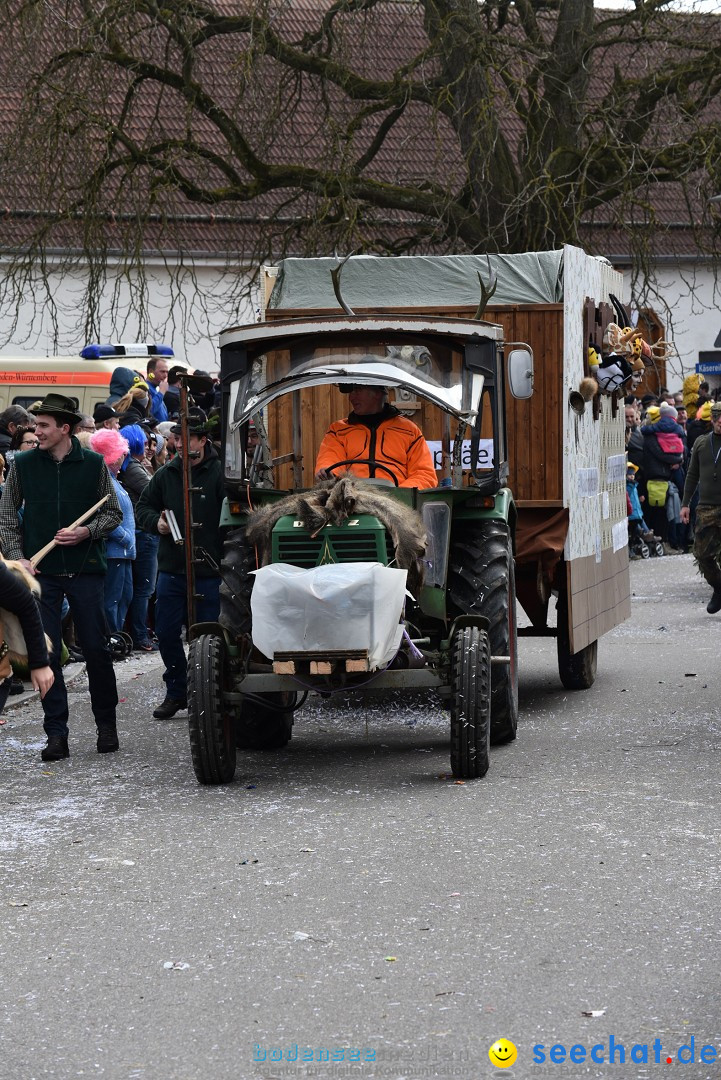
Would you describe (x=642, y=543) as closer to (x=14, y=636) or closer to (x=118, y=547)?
(x=118, y=547)

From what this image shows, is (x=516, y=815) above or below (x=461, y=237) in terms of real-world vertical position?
below

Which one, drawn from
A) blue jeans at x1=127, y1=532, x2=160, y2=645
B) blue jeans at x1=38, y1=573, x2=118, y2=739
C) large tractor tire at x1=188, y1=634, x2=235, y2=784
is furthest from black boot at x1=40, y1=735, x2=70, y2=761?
blue jeans at x1=127, y1=532, x2=160, y2=645

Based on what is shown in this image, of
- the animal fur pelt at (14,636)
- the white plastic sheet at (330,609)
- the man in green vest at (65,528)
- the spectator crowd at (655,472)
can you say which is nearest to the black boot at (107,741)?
the man in green vest at (65,528)

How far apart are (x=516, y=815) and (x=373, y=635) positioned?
3.79 ft

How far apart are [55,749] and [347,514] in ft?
7.71

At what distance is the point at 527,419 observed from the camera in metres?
11.4

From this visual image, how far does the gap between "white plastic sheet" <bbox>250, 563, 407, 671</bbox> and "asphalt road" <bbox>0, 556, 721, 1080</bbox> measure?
744 millimetres

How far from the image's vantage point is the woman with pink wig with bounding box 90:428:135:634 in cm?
1385

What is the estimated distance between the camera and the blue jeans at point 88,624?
9.91 m

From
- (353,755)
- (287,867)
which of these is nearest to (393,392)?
(353,755)

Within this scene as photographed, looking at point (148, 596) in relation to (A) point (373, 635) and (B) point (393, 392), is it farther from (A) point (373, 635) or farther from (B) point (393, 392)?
(A) point (373, 635)

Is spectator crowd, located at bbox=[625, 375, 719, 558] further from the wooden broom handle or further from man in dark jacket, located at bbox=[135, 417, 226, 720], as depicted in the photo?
the wooden broom handle

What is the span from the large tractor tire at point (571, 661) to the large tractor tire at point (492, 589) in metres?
1.99

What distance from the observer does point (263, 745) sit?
9.88 m
